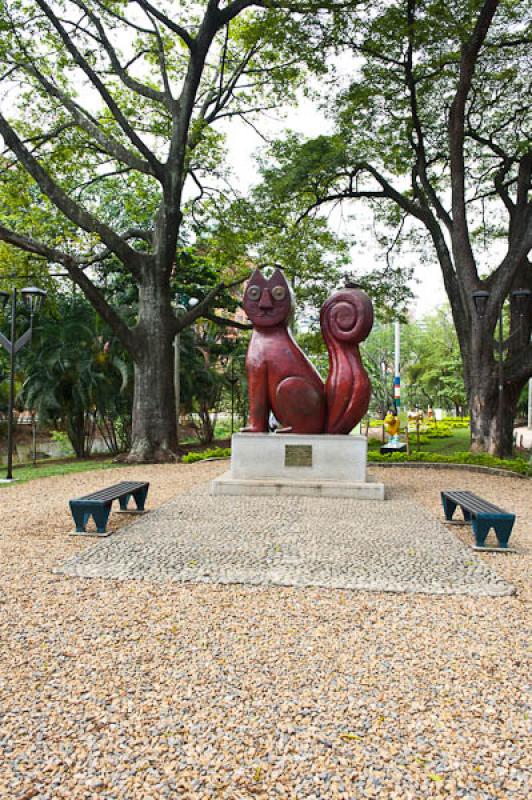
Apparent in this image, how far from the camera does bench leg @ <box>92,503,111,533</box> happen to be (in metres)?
6.56

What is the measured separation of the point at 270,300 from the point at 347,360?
164cm

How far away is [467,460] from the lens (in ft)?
44.4

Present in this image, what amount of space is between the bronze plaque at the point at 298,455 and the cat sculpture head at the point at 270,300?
2.09m

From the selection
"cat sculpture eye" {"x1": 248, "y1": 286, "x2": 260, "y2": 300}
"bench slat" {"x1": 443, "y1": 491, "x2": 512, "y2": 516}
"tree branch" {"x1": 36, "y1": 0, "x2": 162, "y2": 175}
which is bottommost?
"bench slat" {"x1": 443, "y1": 491, "x2": 512, "y2": 516}

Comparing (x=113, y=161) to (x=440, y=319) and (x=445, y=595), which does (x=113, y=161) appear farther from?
(x=440, y=319)

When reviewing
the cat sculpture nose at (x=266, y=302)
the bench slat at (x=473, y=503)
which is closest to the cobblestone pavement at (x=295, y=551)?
the bench slat at (x=473, y=503)

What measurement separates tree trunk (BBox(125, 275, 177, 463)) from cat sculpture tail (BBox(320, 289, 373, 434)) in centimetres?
623

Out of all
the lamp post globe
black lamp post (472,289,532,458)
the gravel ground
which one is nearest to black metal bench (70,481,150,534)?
the gravel ground

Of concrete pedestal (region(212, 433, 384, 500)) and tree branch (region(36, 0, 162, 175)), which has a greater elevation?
tree branch (region(36, 0, 162, 175))

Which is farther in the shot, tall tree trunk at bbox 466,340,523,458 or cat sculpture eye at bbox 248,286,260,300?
tall tree trunk at bbox 466,340,523,458

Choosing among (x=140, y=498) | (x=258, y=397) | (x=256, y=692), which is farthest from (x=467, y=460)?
(x=256, y=692)

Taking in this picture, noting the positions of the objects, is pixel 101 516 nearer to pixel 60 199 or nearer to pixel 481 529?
pixel 481 529

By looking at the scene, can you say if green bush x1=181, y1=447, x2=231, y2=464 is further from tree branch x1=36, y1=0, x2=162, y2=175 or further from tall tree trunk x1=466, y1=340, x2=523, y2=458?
tree branch x1=36, y1=0, x2=162, y2=175

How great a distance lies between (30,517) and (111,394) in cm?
1031
